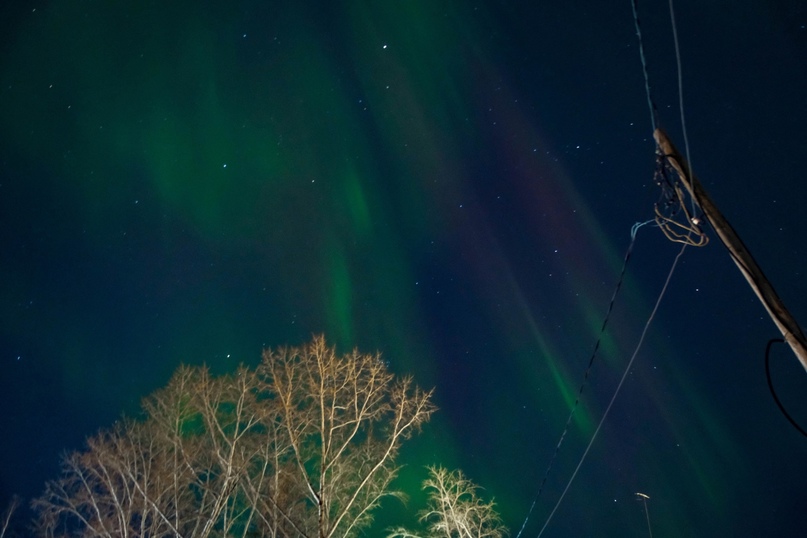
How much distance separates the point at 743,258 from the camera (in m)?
5.41

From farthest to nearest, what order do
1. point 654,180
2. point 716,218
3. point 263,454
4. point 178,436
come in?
1. point 263,454
2. point 178,436
3. point 654,180
4. point 716,218

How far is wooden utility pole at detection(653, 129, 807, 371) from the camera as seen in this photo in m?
5.08

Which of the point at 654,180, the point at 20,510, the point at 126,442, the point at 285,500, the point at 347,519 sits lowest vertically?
the point at 347,519

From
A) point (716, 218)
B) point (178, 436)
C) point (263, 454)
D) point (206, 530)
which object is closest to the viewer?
point (716, 218)

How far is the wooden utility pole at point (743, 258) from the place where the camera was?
5.08 metres

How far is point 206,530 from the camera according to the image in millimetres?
13750

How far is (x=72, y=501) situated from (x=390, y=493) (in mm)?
10055

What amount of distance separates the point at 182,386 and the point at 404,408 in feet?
22.6

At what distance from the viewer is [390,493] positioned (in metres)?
17.2

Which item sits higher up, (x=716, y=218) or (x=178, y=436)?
(x=178, y=436)

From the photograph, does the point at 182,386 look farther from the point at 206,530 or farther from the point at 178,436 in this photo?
the point at 206,530

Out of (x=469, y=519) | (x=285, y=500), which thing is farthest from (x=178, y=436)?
(x=469, y=519)

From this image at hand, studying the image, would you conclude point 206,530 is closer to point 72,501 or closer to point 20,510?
point 72,501

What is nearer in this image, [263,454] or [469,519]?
[263,454]
